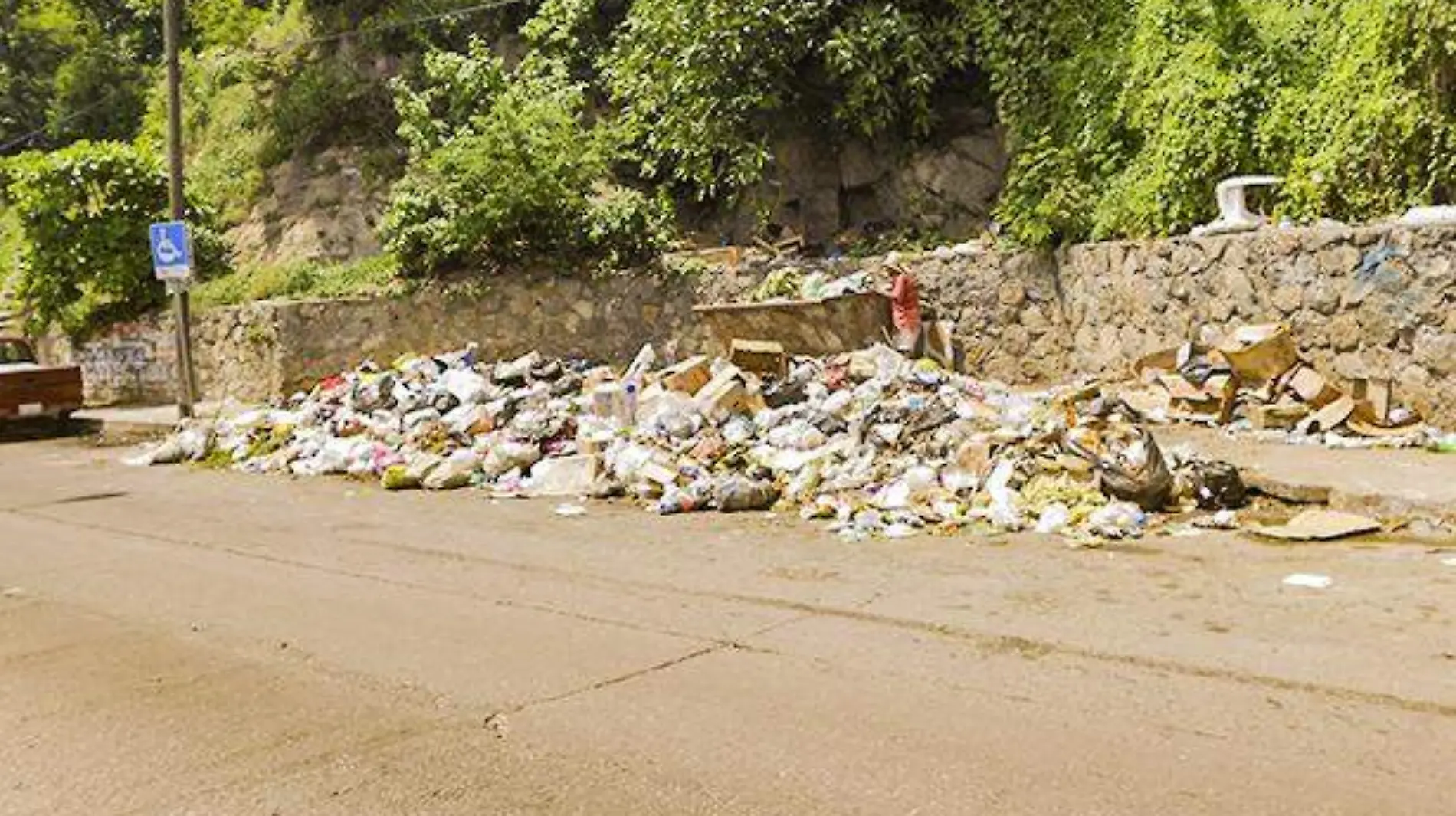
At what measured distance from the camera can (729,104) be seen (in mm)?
17844

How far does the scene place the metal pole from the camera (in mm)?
19234

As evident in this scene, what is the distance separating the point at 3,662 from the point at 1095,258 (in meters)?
11.2

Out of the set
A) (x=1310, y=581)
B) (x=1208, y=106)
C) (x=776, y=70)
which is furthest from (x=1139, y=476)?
(x=776, y=70)

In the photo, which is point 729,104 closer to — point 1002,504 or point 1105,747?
point 1002,504

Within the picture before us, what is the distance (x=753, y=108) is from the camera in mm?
18125

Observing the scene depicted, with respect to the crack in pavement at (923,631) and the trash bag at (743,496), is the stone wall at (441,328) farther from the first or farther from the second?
the crack in pavement at (923,631)

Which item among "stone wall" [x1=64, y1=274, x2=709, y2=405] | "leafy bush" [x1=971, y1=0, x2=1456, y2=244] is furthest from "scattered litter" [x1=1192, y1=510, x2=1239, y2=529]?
"stone wall" [x1=64, y1=274, x2=709, y2=405]

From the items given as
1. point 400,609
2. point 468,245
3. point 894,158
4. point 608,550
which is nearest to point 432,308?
point 468,245

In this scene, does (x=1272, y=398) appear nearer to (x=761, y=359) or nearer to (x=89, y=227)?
(x=761, y=359)

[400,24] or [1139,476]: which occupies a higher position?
[400,24]

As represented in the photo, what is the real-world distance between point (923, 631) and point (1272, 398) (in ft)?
21.2

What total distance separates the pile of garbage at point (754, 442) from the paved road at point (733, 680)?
774 mm

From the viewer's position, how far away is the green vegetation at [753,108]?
38.9 ft

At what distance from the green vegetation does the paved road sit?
244 inches
